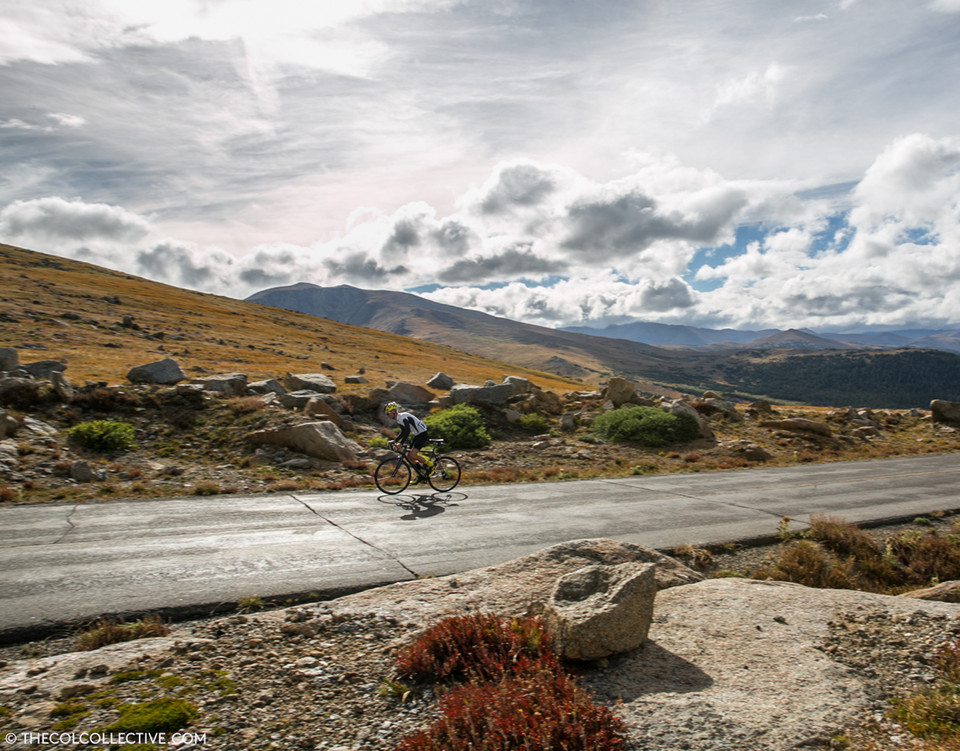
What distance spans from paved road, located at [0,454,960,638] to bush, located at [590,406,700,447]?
9243 millimetres

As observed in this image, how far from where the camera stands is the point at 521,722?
14.0 ft

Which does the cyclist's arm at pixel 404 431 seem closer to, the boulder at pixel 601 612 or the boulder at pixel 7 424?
the boulder at pixel 601 612

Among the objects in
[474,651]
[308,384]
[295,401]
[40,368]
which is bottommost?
[474,651]

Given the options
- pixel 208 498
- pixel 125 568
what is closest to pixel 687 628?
pixel 125 568

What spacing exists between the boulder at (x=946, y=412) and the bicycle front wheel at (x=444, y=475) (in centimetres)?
4405

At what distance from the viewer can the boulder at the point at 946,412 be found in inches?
1622

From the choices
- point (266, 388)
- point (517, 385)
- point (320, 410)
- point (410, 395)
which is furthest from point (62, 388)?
point (517, 385)

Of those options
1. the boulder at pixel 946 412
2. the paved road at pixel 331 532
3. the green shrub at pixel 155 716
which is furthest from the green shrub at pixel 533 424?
the boulder at pixel 946 412

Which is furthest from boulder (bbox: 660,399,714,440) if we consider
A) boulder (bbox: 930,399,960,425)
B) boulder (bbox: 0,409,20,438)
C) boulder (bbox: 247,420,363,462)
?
boulder (bbox: 0,409,20,438)

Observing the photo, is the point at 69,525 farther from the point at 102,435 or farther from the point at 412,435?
the point at 102,435

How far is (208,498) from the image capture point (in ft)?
46.9

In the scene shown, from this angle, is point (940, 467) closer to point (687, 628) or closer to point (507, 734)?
point (687, 628)

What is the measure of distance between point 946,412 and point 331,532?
50.7 m

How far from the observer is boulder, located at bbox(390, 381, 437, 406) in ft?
108
